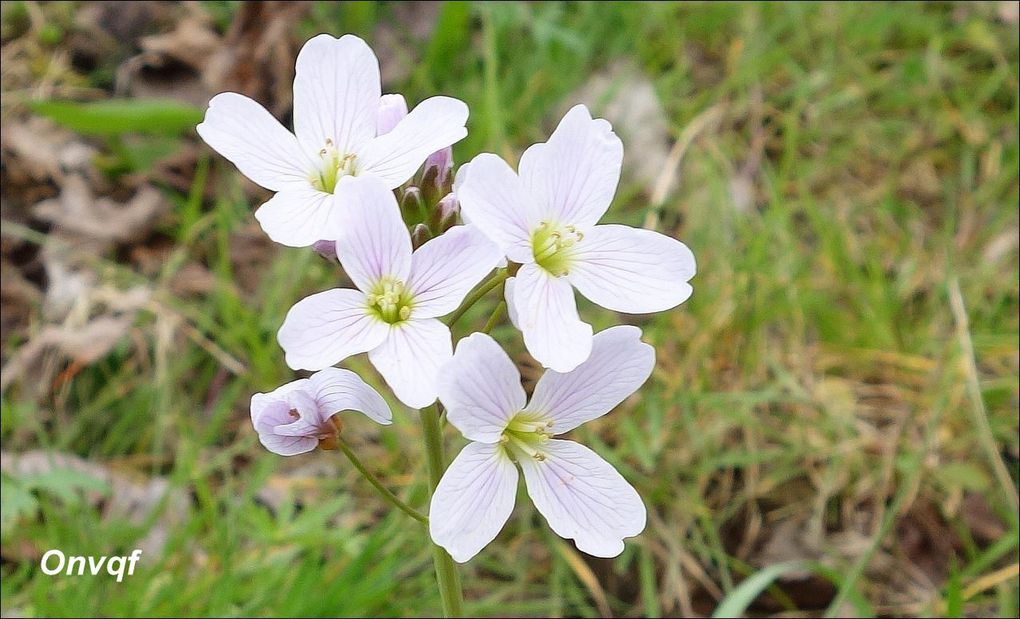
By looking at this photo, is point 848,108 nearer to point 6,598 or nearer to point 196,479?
point 196,479

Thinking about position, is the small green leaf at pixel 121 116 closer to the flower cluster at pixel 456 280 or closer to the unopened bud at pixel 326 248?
the flower cluster at pixel 456 280

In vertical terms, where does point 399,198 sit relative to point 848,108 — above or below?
above

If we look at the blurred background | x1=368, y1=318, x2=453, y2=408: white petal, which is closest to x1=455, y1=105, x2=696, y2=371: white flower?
x1=368, y1=318, x2=453, y2=408: white petal

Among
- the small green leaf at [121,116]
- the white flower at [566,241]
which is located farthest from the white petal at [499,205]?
the small green leaf at [121,116]

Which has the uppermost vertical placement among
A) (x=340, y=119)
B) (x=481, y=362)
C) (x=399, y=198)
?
(x=340, y=119)

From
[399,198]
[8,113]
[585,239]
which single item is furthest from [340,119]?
[8,113]

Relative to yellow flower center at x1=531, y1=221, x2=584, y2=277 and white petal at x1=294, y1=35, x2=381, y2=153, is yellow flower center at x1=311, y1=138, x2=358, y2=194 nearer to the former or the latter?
white petal at x1=294, y1=35, x2=381, y2=153

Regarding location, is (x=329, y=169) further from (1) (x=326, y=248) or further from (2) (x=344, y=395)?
(2) (x=344, y=395)
